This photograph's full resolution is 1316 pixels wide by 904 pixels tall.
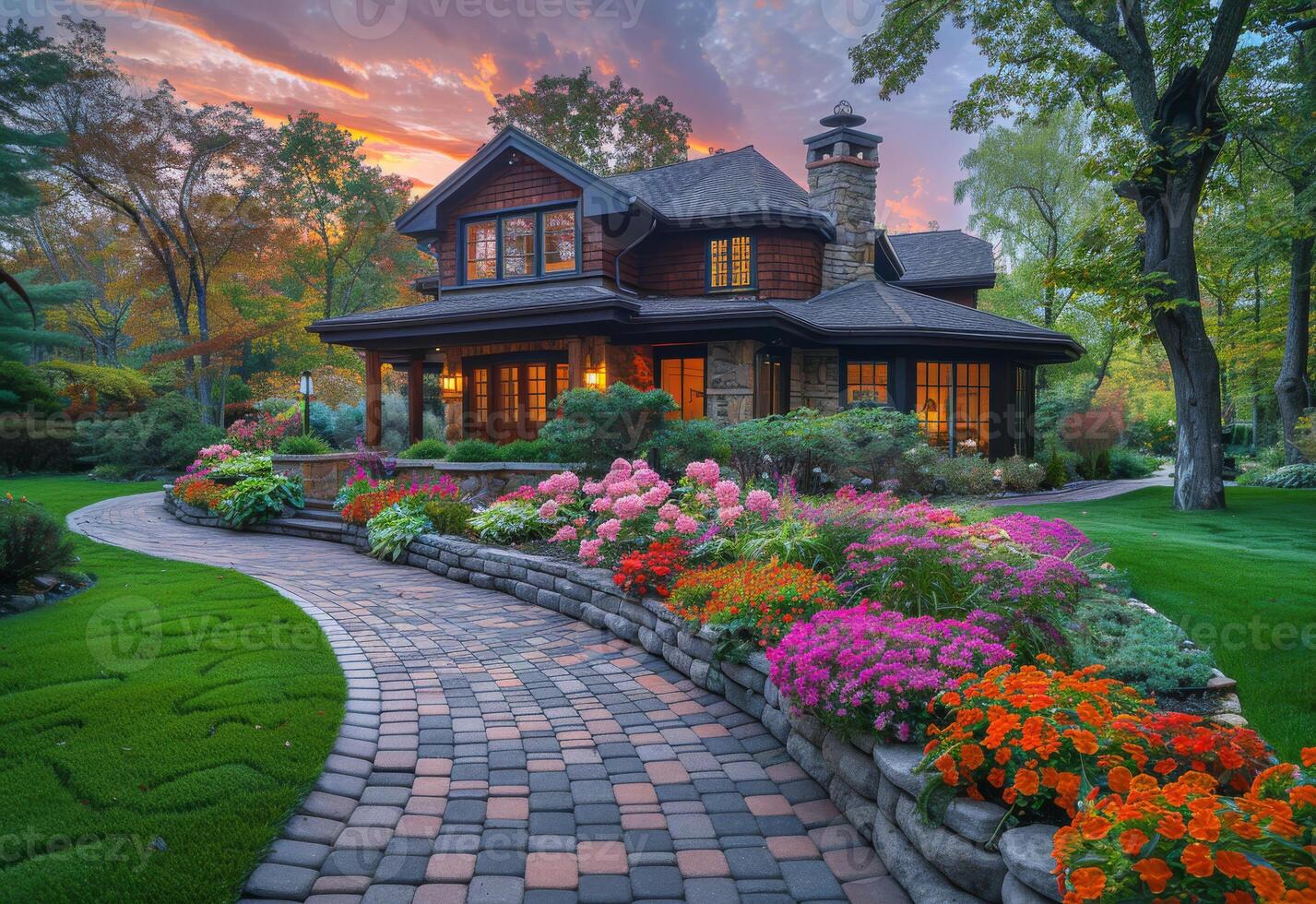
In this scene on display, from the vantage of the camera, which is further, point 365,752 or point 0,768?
point 365,752

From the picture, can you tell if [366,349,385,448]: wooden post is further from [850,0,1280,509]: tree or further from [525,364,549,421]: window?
[850,0,1280,509]: tree

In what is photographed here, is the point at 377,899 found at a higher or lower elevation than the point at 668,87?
lower

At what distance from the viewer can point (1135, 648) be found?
3727 millimetres

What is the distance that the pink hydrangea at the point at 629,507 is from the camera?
577 centimetres

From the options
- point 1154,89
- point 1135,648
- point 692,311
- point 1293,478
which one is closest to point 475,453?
point 692,311

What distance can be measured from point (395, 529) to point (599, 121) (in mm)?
22574

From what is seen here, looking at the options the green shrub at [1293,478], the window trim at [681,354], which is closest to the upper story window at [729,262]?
the window trim at [681,354]

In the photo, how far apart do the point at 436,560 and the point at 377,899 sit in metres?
5.48

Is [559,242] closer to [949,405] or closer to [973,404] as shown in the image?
[949,405]

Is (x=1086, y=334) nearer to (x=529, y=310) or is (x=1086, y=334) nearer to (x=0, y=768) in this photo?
(x=529, y=310)

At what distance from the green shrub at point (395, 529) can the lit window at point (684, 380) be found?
6926 millimetres

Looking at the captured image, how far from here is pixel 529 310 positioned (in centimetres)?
1255

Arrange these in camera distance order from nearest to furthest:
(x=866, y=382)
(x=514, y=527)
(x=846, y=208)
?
(x=514, y=527) < (x=866, y=382) < (x=846, y=208)

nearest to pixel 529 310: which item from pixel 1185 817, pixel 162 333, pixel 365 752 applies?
pixel 365 752
